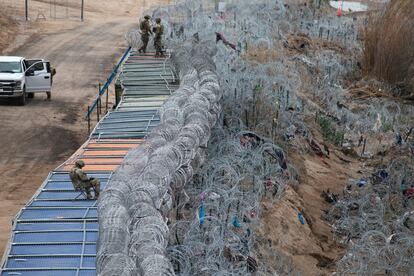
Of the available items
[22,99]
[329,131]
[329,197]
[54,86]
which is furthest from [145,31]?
[329,197]

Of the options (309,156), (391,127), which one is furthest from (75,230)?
(391,127)

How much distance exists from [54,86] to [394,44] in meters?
12.4

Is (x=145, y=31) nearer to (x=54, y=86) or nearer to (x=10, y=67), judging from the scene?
(x=10, y=67)

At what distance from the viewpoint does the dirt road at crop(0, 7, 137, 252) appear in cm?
1997

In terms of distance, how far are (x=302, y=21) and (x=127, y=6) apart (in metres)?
18.8

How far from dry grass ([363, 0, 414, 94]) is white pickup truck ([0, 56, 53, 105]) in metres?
11.9

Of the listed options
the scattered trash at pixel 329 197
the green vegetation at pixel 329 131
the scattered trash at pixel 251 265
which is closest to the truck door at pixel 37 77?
the green vegetation at pixel 329 131

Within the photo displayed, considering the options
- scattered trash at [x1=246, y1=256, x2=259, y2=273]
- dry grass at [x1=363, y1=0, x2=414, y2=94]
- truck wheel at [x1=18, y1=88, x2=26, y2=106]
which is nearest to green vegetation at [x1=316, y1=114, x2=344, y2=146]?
dry grass at [x1=363, y1=0, x2=414, y2=94]

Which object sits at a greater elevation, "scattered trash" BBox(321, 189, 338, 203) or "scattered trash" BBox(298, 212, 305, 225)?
"scattered trash" BBox(298, 212, 305, 225)

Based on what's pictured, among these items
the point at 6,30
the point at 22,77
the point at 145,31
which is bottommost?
the point at 6,30

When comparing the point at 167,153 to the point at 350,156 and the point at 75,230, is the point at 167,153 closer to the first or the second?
the point at 75,230

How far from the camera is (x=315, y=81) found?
30.1 metres

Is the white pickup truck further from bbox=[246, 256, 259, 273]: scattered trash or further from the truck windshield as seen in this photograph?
bbox=[246, 256, 259, 273]: scattered trash

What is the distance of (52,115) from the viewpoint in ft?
87.7
